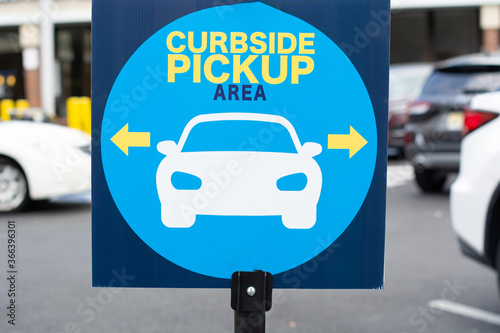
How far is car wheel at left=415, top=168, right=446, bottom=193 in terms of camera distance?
33.1 ft

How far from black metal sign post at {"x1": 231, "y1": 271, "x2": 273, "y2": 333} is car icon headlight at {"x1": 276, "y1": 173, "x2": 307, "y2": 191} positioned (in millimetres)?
210

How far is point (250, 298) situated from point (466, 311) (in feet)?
10.2

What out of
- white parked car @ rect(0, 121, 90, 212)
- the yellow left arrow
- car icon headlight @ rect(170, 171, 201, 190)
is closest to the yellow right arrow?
car icon headlight @ rect(170, 171, 201, 190)

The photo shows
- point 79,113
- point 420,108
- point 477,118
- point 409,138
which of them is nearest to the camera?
point 477,118

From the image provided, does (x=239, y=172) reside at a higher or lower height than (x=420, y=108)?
lower

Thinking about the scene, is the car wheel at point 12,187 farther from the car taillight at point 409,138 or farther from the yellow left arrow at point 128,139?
the yellow left arrow at point 128,139

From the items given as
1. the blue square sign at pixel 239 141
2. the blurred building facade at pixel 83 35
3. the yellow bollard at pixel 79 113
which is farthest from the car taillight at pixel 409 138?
the blurred building facade at pixel 83 35

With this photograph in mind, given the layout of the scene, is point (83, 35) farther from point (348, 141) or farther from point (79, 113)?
point (348, 141)

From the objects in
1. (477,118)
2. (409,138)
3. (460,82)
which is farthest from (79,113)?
(477,118)

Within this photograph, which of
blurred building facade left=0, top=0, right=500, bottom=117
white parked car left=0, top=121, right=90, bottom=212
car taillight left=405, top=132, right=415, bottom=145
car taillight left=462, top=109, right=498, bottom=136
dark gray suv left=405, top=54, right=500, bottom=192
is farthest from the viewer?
blurred building facade left=0, top=0, right=500, bottom=117

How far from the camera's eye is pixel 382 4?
63.7 inches

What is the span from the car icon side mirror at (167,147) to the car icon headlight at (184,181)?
0.05 meters

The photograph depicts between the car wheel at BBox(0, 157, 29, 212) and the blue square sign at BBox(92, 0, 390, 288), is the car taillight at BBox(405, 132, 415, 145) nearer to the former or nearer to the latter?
the car wheel at BBox(0, 157, 29, 212)

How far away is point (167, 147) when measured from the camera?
64.0 inches
